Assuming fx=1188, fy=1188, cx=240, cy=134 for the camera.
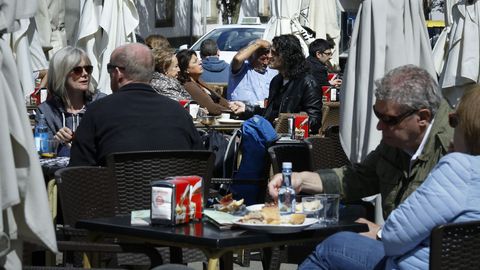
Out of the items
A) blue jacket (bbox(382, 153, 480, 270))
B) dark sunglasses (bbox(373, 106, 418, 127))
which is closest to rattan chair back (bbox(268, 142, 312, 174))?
dark sunglasses (bbox(373, 106, 418, 127))

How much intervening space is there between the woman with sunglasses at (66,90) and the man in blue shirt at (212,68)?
27.7 ft

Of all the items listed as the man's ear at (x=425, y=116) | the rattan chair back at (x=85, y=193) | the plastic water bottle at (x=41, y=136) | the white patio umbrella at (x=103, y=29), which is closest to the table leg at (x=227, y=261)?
the rattan chair back at (x=85, y=193)

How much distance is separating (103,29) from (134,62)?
500 cm

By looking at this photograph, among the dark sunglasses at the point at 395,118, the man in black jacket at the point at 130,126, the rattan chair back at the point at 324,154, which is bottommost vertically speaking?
the rattan chair back at the point at 324,154

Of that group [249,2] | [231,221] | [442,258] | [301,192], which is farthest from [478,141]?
[249,2]

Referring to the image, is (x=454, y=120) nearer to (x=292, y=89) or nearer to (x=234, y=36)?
(x=292, y=89)

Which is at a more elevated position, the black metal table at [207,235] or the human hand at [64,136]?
the black metal table at [207,235]

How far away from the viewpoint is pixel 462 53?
11.4 metres

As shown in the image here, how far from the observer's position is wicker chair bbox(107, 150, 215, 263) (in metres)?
5.64

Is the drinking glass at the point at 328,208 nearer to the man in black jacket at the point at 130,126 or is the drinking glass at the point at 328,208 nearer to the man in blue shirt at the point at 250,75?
the man in black jacket at the point at 130,126

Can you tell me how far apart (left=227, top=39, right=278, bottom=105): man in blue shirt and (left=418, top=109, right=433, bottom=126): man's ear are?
8.14 metres

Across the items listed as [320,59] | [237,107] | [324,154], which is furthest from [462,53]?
[324,154]

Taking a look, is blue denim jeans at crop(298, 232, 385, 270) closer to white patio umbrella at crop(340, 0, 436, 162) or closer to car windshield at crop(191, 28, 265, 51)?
white patio umbrella at crop(340, 0, 436, 162)

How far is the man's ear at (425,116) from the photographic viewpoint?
5.15 meters
